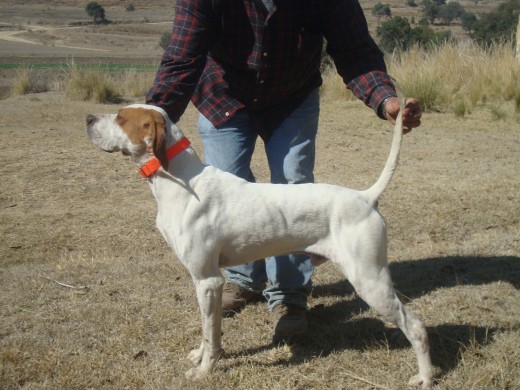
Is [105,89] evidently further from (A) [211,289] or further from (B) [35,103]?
(A) [211,289]

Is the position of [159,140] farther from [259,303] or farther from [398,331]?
[398,331]

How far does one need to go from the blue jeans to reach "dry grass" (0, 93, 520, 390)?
276 mm

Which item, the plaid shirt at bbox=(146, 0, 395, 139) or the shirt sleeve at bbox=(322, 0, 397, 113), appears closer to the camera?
the plaid shirt at bbox=(146, 0, 395, 139)

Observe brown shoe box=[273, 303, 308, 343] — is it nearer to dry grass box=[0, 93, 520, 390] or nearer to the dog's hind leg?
dry grass box=[0, 93, 520, 390]

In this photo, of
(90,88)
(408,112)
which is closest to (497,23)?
(90,88)

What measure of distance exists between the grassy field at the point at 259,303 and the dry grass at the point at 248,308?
13mm

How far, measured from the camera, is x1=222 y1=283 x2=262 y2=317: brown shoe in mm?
4465

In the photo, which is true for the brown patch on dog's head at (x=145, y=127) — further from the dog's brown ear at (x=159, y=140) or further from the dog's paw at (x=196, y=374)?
the dog's paw at (x=196, y=374)

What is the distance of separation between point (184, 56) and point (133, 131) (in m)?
0.76

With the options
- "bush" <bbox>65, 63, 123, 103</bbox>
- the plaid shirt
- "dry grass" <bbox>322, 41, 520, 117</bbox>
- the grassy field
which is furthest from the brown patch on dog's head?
"bush" <bbox>65, 63, 123, 103</bbox>

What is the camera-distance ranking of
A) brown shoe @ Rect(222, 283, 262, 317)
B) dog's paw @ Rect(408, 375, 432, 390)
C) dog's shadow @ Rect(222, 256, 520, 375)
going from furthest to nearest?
brown shoe @ Rect(222, 283, 262, 317)
dog's shadow @ Rect(222, 256, 520, 375)
dog's paw @ Rect(408, 375, 432, 390)

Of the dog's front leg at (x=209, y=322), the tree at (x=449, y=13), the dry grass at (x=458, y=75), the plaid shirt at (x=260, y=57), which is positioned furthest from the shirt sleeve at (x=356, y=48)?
the tree at (x=449, y=13)

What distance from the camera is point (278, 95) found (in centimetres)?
415

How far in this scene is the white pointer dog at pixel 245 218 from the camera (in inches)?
130
